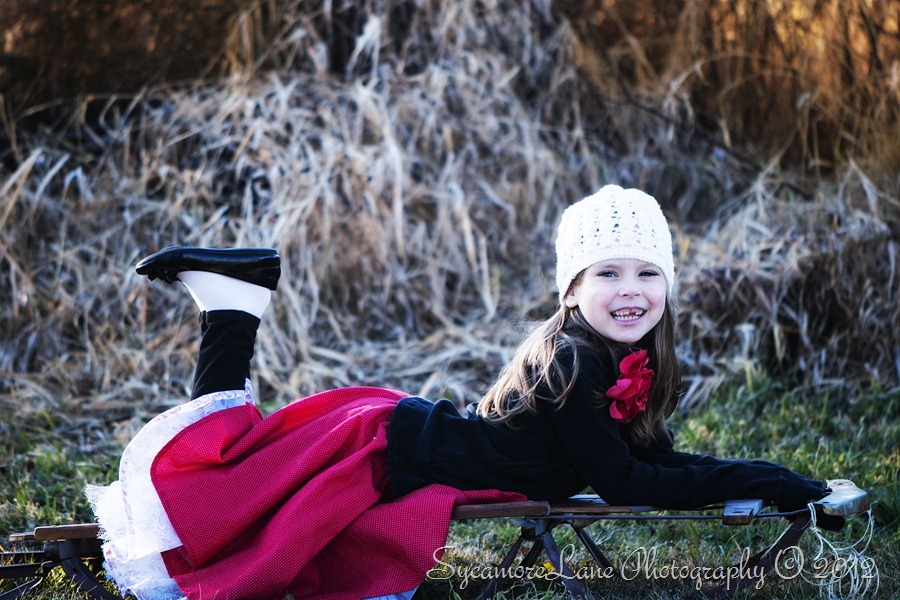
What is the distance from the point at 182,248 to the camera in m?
2.92

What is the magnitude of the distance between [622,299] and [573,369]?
230mm

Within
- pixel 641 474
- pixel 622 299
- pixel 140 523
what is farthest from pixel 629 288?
pixel 140 523

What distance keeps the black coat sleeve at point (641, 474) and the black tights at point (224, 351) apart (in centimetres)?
88

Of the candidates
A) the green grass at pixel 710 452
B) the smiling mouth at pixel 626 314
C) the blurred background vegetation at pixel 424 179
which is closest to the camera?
the smiling mouth at pixel 626 314

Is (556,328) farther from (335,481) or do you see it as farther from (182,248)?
(182,248)

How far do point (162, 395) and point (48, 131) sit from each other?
6.99 ft

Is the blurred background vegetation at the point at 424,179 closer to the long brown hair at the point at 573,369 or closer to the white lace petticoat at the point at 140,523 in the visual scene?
the white lace petticoat at the point at 140,523

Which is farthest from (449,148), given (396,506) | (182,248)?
(396,506)

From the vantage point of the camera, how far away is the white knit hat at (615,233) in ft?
8.95

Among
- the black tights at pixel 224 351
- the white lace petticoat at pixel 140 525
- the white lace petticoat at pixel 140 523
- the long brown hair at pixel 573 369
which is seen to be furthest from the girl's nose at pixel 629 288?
the white lace petticoat at pixel 140 523

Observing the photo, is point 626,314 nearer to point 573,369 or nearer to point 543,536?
point 573,369

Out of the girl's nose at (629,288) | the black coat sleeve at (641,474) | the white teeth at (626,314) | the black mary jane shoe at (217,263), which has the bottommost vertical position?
the black coat sleeve at (641,474)

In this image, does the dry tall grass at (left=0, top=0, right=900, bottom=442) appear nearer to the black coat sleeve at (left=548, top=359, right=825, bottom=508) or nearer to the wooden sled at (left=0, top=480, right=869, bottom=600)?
the wooden sled at (left=0, top=480, right=869, bottom=600)

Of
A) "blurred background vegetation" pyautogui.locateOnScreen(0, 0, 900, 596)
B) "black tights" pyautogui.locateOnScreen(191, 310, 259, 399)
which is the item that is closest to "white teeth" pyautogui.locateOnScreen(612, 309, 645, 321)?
"black tights" pyautogui.locateOnScreen(191, 310, 259, 399)
